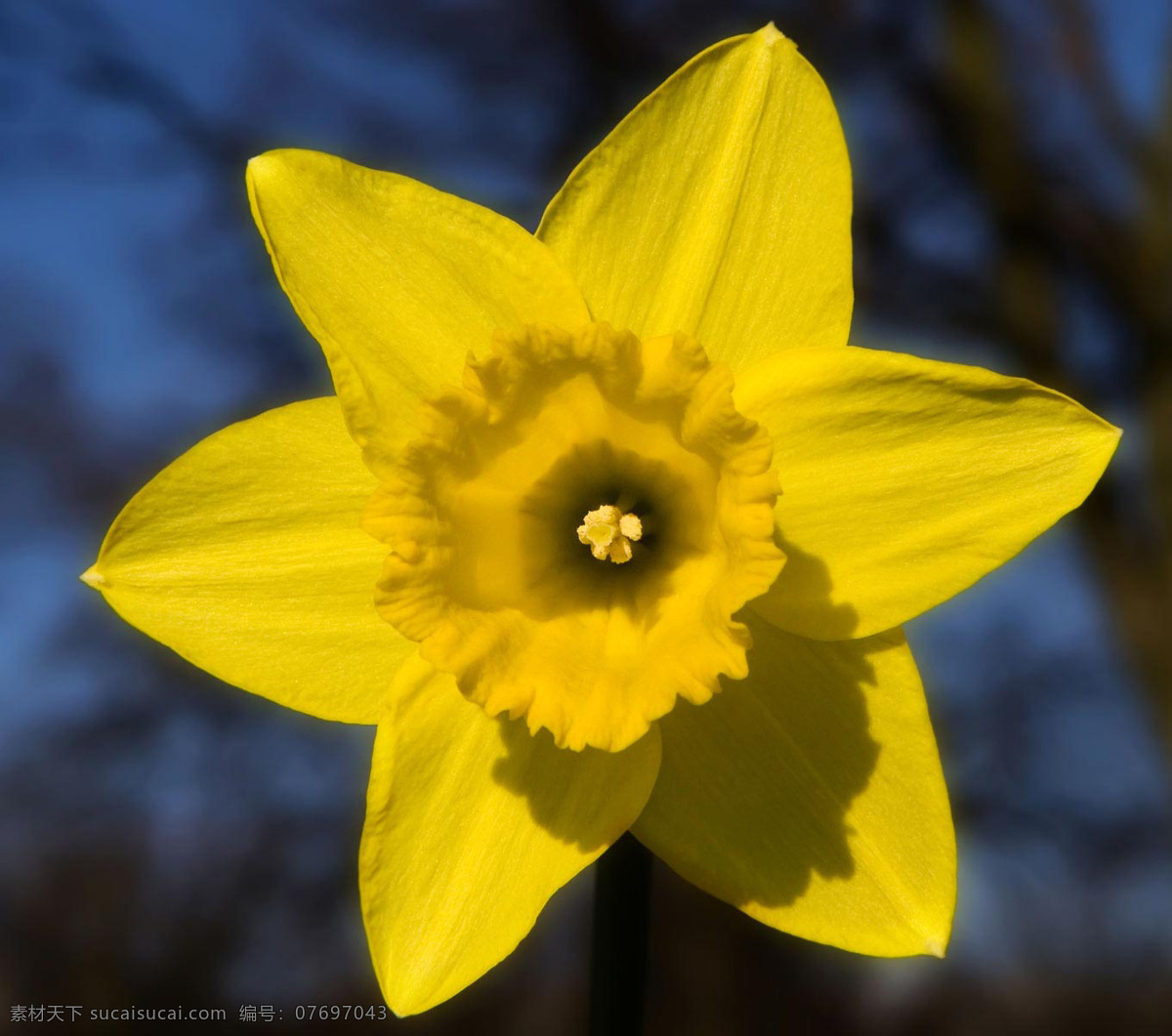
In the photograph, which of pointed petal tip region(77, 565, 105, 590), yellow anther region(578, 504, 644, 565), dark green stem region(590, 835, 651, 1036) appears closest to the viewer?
dark green stem region(590, 835, 651, 1036)

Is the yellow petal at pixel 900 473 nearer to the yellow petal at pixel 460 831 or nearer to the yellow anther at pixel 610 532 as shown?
the yellow petal at pixel 460 831

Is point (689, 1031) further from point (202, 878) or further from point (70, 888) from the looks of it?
point (70, 888)

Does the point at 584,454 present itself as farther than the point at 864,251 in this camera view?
No

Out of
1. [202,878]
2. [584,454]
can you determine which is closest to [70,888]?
[202,878]

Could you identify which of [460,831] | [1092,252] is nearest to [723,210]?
[460,831]

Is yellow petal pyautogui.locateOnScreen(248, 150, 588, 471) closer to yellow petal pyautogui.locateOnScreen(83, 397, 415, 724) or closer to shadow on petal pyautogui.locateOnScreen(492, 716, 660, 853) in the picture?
yellow petal pyautogui.locateOnScreen(83, 397, 415, 724)

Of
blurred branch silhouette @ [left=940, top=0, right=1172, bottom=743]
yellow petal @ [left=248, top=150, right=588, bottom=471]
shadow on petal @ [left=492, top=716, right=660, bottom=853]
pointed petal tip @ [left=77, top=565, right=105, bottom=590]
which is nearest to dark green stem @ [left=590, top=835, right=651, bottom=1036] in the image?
shadow on petal @ [left=492, top=716, right=660, bottom=853]
